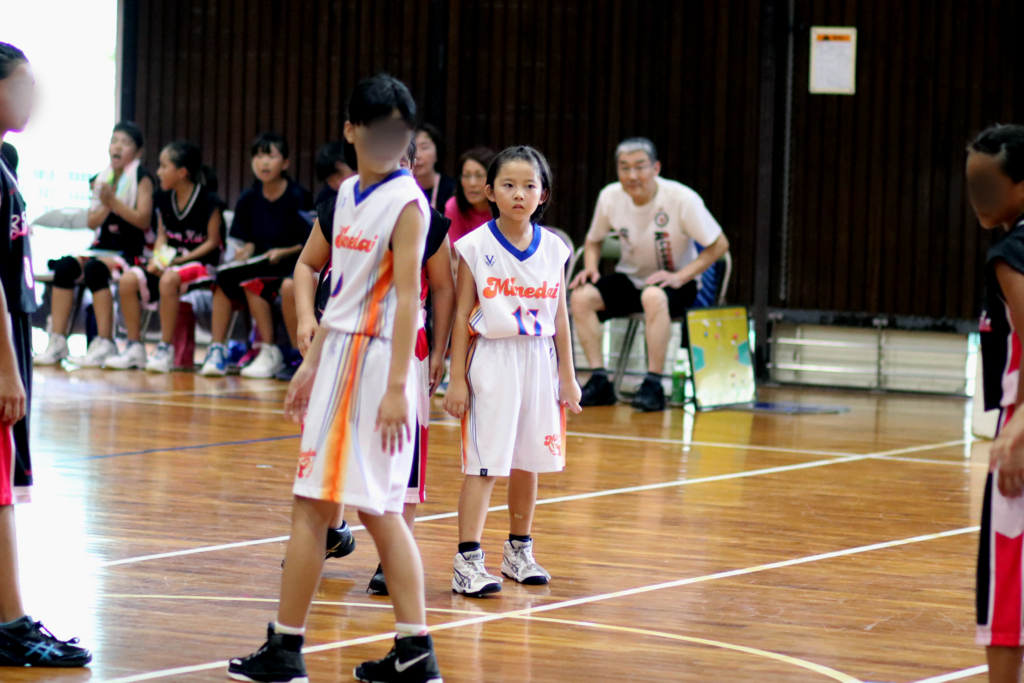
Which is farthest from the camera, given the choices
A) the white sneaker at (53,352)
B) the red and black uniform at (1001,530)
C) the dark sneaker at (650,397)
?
the white sneaker at (53,352)

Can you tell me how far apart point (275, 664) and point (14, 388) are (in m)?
0.72

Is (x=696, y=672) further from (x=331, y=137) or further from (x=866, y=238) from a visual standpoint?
(x=331, y=137)

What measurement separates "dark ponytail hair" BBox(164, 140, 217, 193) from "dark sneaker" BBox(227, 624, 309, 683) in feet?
20.8

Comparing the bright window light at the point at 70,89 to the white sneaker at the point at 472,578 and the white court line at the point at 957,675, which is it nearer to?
the white sneaker at the point at 472,578

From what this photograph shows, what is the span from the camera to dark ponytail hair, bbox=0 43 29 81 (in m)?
2.58

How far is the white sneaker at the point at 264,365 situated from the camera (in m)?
8.22

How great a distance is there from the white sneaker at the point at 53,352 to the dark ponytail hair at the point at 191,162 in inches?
53.0

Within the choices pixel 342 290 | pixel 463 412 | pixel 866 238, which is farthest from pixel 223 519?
pixel 866 238

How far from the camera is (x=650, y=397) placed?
707 cm

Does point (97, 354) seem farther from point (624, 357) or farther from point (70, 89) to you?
point (624, 357)

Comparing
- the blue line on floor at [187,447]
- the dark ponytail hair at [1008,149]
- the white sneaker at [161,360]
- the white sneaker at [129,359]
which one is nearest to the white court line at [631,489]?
the blue line on floor at [187,447]

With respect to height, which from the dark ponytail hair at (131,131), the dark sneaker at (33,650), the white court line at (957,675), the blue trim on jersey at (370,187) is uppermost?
the dark ponytail hair at (131,131)

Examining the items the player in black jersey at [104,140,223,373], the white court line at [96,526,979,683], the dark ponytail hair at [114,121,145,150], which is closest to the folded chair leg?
the player in black jersey at [104,140,223,373]

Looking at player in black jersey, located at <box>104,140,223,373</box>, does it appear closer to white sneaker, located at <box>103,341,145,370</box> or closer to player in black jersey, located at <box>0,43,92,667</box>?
white sneaker, located at <box>103,341,145,370</box>
